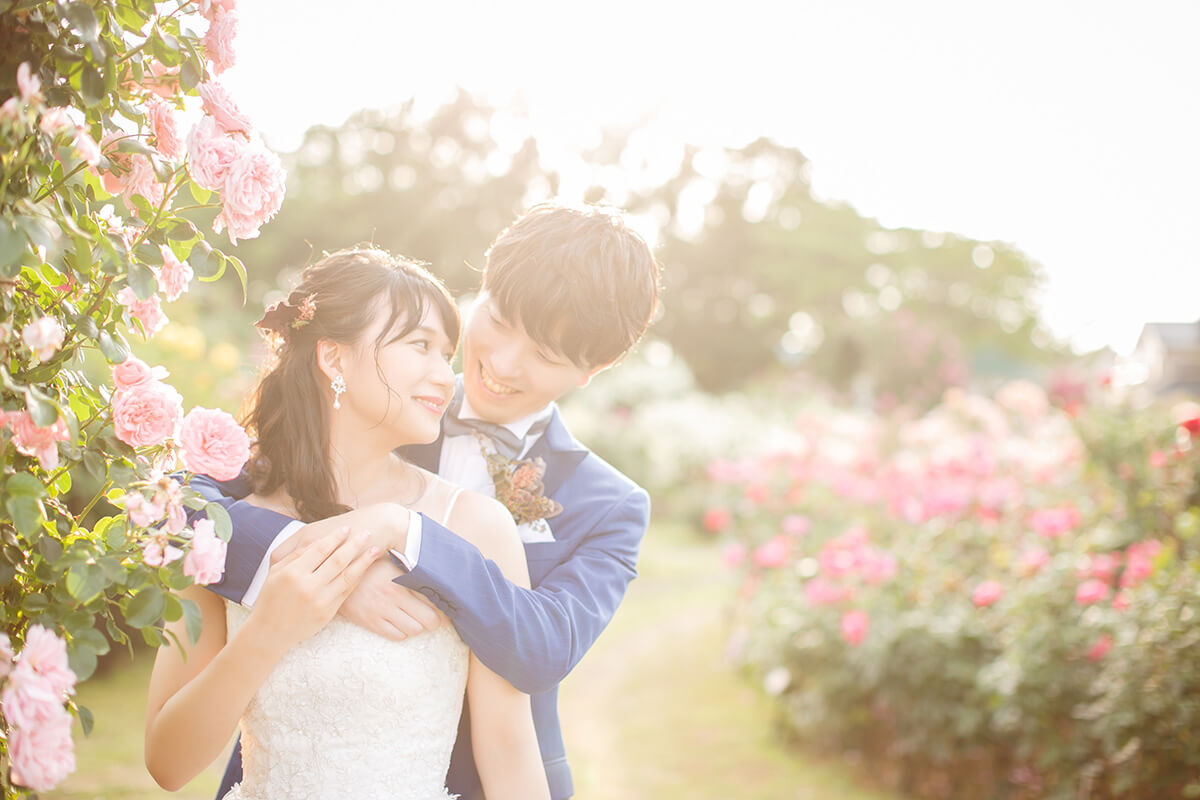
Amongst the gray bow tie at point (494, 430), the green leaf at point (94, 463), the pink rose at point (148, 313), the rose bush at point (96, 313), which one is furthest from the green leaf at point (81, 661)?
the gray bow tie at point (494, 430)

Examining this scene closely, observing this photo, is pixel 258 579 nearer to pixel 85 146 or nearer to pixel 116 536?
pixel 116 536

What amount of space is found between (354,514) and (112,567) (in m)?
0.48

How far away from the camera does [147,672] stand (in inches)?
229

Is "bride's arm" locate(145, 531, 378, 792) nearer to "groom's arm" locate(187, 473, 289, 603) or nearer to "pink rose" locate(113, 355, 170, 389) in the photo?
"groom's arm" locate(187, 473, 289, 603)

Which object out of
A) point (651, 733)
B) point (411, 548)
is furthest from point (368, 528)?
point (651, 733)

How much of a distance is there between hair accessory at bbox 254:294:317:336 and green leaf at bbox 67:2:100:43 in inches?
27.7

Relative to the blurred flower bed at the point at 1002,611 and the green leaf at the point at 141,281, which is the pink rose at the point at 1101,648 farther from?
the green leaf at the point at 141,281

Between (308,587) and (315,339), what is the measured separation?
1.73ft

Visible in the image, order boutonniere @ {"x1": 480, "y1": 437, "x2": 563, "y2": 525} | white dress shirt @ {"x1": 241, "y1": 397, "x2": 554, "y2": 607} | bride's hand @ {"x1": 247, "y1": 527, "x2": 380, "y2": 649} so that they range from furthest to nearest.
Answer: white dress shirt @ {"x1": 241, "y1": 397, "x2": 554, "y2": 607} < boutonniere @ {"x1": 480, "y1": 437, "x2": 563, "y2": 525} < bride's hand @ {"x1": 247, "y1": 527, "x2": 380, "y2": 649}

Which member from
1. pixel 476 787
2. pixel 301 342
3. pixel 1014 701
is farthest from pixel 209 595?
pixel 1014 701

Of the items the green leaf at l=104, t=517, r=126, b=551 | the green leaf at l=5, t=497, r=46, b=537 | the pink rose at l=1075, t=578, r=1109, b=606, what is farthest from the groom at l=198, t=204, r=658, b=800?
the pink rose at l=1075, t=578, r=1109, b=606

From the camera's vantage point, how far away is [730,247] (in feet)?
109

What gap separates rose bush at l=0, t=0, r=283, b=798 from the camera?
3.55 ft

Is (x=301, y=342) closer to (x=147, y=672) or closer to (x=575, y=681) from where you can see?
(x=147, y=672)
